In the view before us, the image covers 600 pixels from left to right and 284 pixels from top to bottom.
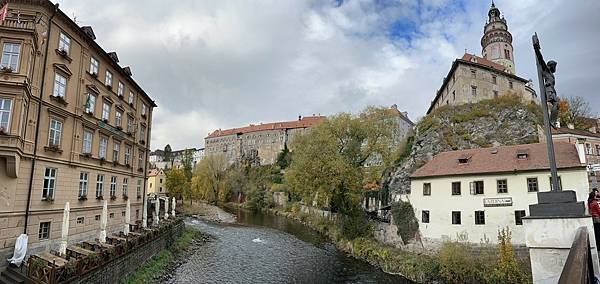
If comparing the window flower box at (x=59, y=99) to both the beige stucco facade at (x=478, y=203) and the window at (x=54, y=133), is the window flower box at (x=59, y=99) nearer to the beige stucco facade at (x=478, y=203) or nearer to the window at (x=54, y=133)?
the window at (x=54, y=133)

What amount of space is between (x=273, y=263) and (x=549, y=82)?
21.5 metres

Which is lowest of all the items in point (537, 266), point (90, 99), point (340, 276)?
point (340, 276)

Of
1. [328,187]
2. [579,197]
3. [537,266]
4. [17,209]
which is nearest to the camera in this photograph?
[537,266]

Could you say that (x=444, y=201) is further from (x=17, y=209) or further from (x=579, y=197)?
(x=17, y=209)

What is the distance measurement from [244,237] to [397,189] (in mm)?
16226

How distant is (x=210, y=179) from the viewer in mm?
69438

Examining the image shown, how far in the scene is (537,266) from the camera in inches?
197

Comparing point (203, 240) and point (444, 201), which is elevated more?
point (444, 201)

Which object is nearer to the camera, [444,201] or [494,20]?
[444,201]

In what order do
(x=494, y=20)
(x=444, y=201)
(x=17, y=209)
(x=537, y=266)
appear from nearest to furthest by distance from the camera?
1. (x=537, y=266)
2. (x=17, y=209)
3. (x=444, y=201)
4. (x=494, y=20)

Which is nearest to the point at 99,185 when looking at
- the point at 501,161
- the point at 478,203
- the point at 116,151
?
the point at 116,151

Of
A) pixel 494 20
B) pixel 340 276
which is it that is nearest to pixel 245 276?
pixel 340 276

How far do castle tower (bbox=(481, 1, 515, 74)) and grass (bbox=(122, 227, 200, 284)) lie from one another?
181ft

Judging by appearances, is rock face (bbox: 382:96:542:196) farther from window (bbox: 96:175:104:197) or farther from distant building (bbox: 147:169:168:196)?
distant building (bbox: 147:169:168:196)
